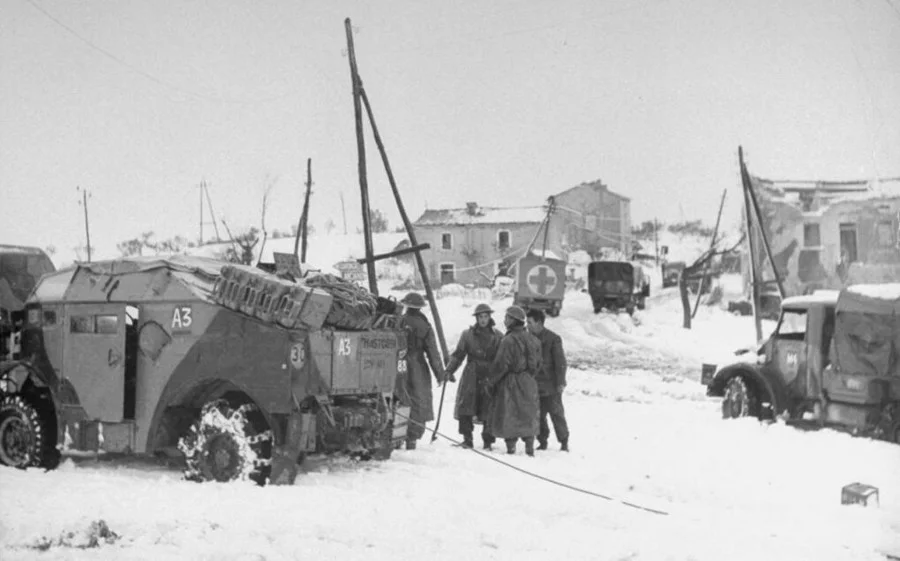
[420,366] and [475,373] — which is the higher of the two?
[420,366]

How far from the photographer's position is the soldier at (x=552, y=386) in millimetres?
11578

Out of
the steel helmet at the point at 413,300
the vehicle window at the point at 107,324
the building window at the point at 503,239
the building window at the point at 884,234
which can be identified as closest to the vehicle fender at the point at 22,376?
the vehicle window at the point at 107,324

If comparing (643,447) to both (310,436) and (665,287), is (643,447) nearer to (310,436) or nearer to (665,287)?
(310,436)

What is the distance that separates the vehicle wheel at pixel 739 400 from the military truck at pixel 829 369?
14 mm

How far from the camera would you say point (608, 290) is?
134 ft

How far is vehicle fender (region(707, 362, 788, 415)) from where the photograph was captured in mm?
13914

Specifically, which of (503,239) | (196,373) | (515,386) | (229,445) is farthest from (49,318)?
(503,239)

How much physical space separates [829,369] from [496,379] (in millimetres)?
4636

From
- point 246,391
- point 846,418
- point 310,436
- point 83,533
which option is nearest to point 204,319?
point 246,391

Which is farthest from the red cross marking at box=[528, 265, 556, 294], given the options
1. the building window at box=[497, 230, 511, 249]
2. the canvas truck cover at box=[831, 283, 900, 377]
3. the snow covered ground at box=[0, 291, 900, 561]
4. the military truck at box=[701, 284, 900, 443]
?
the building window at box=[497, 230, 511, 249]

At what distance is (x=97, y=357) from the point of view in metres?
8.98

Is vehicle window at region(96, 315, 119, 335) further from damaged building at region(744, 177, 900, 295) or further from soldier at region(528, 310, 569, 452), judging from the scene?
damaged building at region(744, 177, 900, 295)

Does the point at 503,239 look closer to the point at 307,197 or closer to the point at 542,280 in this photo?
the point at 542,280

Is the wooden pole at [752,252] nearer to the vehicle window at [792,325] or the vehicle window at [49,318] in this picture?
the vehicle window at [792,325]
